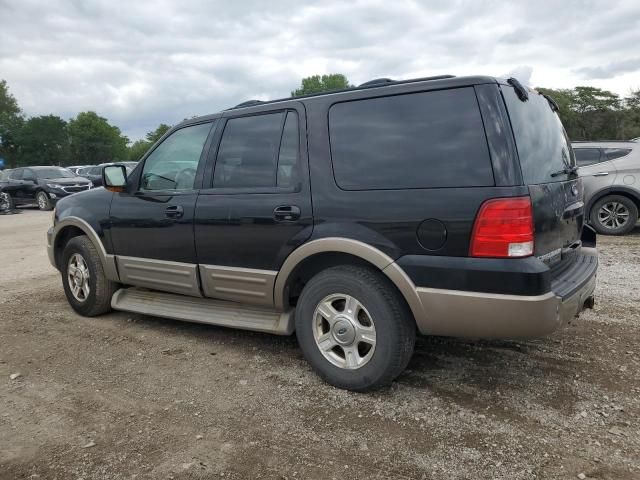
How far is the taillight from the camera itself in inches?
105

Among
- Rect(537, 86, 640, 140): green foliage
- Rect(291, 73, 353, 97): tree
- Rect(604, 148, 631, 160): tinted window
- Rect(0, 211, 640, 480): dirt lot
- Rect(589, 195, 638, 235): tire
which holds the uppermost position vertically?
Rect(291, 73, 353, 97): tree

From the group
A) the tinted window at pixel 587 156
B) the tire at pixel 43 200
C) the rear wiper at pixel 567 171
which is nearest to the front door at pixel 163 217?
the rear wiper at pixel 567 171

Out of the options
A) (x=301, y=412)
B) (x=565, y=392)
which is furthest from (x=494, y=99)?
(x=301, y=412)

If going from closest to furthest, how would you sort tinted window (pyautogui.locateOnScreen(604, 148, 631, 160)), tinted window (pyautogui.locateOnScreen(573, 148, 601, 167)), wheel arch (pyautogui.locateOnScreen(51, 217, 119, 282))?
wheel arch (pyautogui.locateOnScreen(51, 217, 119, 282)) < tinted window (pyautogui.locateOnScreen(604, 148, 631, 160)) < tinted window (pyautogui.locateOnScreen(573, 148, 601, 167))

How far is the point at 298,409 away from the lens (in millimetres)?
3051

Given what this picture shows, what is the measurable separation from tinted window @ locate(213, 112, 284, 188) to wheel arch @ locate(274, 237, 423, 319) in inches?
23.3

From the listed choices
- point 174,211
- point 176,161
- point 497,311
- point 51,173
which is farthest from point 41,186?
point 497,311

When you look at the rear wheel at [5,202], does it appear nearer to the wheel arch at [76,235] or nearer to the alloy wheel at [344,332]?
the wheel arch at [76,235]

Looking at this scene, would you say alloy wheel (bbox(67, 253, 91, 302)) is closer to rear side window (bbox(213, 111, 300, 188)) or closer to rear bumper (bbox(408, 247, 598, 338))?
rear side window (bbox(213, 111, 300, 188))

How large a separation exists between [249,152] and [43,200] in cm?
1722

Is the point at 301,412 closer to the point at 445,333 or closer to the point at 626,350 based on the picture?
the point at 445,333

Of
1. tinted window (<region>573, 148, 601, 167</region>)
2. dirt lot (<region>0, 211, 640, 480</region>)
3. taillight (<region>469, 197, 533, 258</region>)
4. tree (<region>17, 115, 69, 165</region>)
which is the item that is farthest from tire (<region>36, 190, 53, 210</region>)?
tree (<region>17, 115, 69, 165</region>)

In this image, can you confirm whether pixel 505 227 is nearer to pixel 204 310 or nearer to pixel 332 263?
pixel 332 263

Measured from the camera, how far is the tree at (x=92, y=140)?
7606 cm
